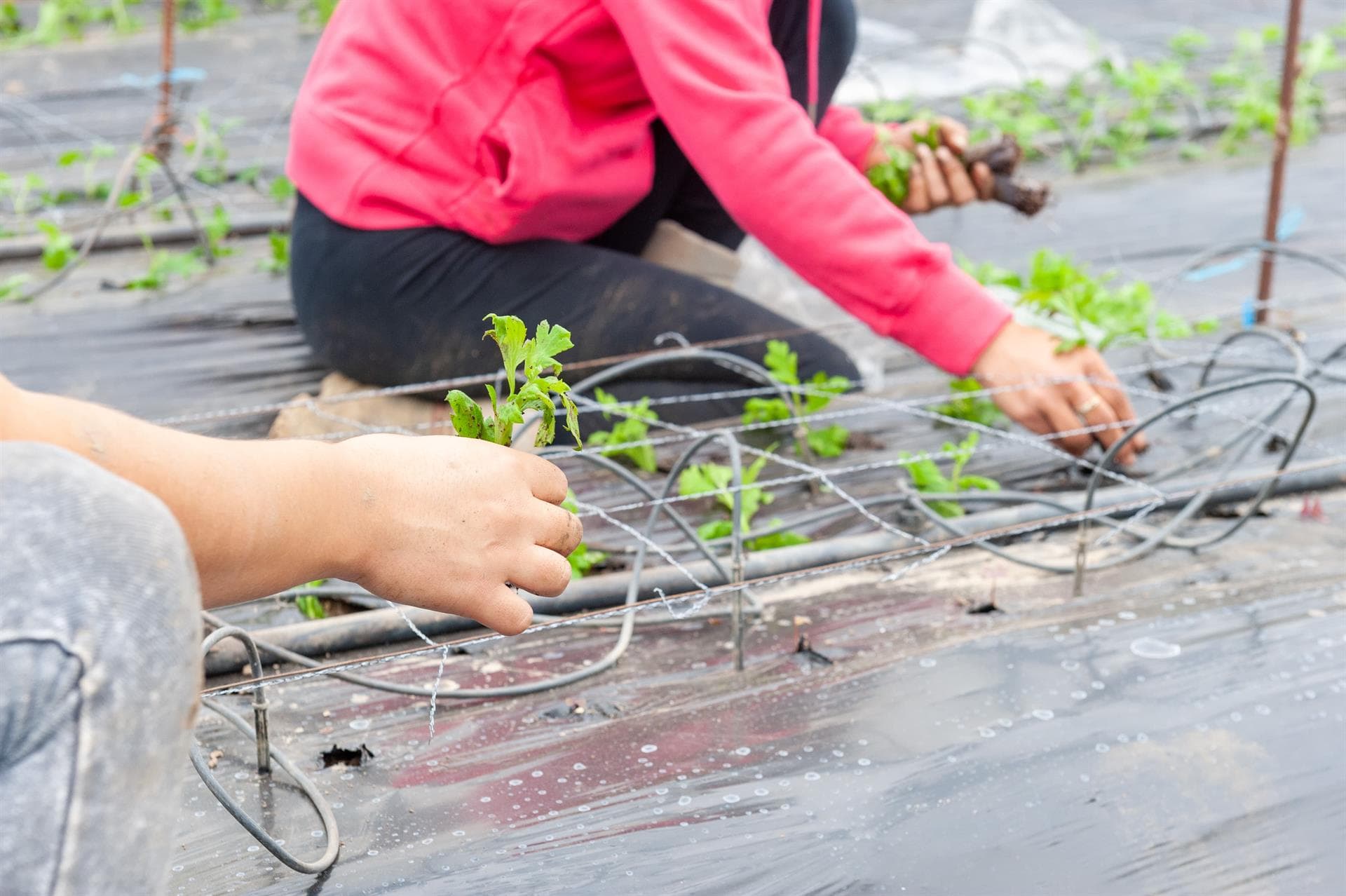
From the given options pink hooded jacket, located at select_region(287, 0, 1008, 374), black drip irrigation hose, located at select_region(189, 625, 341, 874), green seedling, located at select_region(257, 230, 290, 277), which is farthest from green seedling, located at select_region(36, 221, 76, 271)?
black drip irrigation hose, located at select_region(189, 625, 341, 874)

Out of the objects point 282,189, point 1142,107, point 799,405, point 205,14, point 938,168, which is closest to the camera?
point 799,405

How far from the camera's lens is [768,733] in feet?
3.84

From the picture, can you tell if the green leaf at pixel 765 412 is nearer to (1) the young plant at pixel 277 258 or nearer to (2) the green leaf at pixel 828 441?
(2) the green leaf at pixel 828 441

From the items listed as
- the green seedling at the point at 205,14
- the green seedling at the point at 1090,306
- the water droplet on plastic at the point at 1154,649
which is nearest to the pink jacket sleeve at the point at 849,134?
the green seedling at the point at 1090,306

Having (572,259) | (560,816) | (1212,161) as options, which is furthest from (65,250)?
(1212,161)

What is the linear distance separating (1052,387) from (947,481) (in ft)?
0.62

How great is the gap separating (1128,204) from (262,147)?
2.30 meters

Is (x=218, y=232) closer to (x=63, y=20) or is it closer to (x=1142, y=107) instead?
(x=1142, y=107)

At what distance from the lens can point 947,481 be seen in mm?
1754

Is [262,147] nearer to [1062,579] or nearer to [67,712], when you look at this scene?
[1062,579]

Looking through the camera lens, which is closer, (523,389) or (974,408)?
(523,389)

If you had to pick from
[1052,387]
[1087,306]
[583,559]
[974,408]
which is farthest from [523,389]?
[1087,306]

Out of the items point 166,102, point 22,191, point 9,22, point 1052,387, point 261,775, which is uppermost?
point 1052,387

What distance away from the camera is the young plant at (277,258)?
2656mm
